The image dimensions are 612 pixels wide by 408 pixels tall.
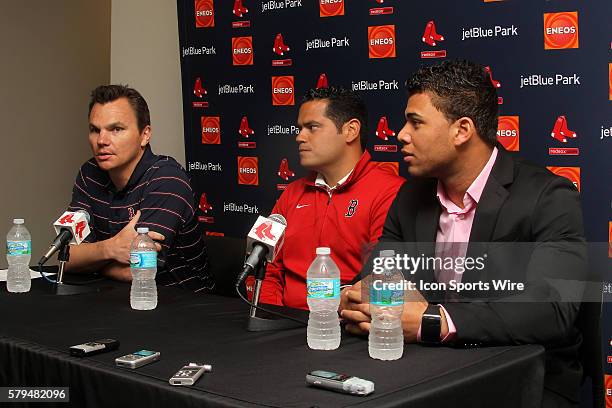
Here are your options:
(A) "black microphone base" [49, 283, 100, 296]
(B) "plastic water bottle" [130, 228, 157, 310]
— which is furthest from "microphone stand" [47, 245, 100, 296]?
(B) "plastic water bottle" [130, 228, 157, 310]

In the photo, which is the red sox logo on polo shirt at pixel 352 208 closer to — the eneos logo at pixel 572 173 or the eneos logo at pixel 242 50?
the eneos logo at pixel 572 173

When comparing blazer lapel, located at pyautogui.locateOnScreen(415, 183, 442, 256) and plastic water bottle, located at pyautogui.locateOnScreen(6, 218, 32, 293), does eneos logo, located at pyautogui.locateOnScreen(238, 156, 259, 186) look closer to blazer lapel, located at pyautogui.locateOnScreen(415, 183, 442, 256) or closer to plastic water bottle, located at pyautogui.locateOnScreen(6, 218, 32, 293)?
plastic water bottle, located at pyautogui.locateOnScreen(6, 218, 32, 293)

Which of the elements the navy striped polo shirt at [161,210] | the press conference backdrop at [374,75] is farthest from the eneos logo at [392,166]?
the navy striped polo shirt at [161,210]

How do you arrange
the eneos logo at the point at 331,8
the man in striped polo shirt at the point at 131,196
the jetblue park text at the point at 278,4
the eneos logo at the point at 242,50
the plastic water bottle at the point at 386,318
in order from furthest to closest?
the eneos logo at the point at 242,50 → the jetblue park text at the point at 278,4 → the eneos logo at the point at 331,8 → the man in striped polo shirt at the point at 131,196 → the plastic water bottle at the point at 386,318

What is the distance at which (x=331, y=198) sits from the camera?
10.4 feet

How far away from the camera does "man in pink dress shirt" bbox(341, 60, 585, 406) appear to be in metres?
1.94

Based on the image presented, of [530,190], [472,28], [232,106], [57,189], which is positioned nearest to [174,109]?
[232,106]

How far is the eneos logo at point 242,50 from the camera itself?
4254mm

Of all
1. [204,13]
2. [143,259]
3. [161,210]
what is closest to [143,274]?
[143,259]

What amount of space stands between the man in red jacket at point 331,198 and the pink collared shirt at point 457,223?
0.57 meters

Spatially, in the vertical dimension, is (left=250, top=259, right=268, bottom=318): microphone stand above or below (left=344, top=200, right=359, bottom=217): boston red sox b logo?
below

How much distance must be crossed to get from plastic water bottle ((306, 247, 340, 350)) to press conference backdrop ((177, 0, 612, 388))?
61.1 inches

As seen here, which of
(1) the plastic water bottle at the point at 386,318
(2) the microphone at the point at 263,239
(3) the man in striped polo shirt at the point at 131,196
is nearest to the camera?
(1) the plastic water bottle at the point at 386,318

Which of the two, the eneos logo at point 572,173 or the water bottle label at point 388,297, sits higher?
the eneos logo at point 572,173
